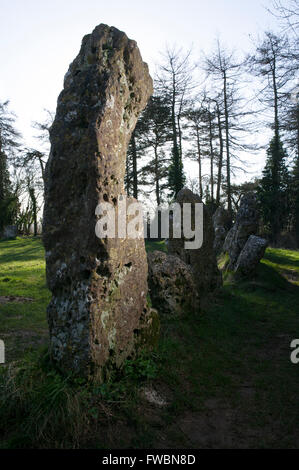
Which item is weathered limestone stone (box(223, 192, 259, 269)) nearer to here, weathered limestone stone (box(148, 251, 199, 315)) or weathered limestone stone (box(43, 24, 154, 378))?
weathered limestone stone (box(148, 251, 199, 315))

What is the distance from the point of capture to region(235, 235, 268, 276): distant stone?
12.3 m

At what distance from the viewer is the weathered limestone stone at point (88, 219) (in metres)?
4.41

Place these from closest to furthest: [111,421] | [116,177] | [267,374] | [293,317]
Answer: [111,421] < [116,177] < [267,374] < [293,317]

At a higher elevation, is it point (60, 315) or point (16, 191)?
point (16, 191)

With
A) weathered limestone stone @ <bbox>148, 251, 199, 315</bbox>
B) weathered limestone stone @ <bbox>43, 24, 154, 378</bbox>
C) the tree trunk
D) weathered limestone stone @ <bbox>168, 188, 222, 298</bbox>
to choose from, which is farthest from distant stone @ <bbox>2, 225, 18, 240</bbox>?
weathered limestone stone @ <bbox>43, 24, 154, 378</bbox>

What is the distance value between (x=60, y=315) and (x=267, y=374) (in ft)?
10.7

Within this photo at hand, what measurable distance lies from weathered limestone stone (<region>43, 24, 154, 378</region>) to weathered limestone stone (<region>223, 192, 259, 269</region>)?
31.7 ft

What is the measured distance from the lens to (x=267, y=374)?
223 inches

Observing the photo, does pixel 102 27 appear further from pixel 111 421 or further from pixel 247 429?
pixel 247 429

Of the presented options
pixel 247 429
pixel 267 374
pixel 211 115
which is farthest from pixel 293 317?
pixel 211 115

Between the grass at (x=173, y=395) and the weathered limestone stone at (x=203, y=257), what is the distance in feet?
8.29

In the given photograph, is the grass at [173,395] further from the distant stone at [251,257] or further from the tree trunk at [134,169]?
the tree trunk at [134,169]

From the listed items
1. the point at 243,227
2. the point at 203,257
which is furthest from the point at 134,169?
the point at 203,257

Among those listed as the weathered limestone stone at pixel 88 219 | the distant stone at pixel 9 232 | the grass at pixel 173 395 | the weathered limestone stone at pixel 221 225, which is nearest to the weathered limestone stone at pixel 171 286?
the grass at pixel 173 395
